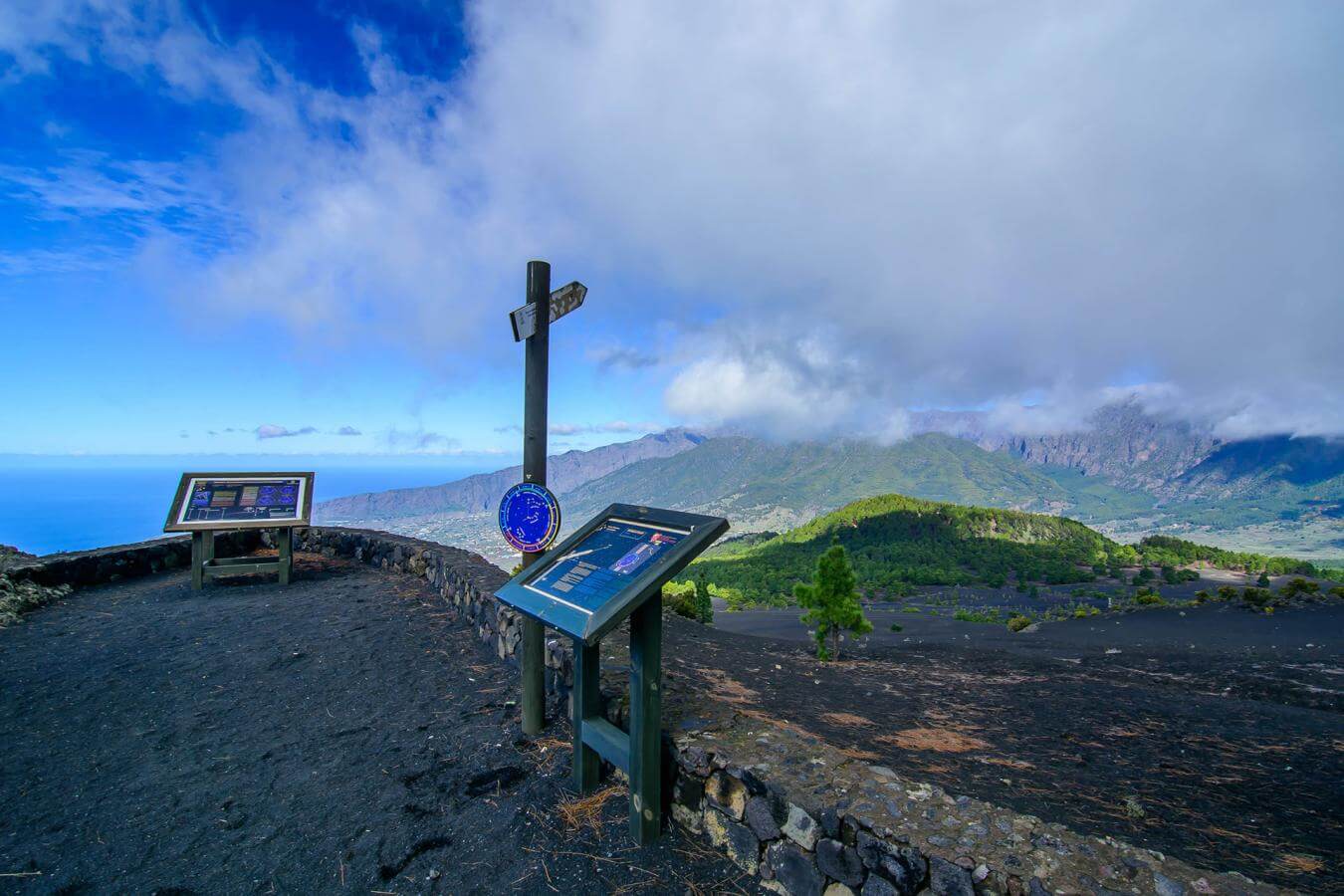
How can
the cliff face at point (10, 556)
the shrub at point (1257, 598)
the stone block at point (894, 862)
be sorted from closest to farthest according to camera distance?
the stone block at point (894, 862) → the cliff face at point (10, 556) → the shrub at point (1257, 598)

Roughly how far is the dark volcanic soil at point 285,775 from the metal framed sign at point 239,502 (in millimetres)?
2140

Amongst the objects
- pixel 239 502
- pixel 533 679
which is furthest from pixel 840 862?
pixel 239 502

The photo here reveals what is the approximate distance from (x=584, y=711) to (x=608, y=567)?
3.72 feet

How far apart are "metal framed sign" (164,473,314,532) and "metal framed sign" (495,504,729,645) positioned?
7.31 m

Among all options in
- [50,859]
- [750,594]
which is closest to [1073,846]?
[50,859]

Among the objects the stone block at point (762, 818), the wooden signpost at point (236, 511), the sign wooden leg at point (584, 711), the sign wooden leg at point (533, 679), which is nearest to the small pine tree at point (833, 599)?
the wooden signpost at point (236, 511)

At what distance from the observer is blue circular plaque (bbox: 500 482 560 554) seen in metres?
4.26

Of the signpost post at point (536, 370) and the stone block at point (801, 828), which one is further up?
the signpost post at point (536, 370)

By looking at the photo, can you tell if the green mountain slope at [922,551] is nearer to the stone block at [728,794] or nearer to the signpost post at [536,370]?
the signpost post at [536,370]

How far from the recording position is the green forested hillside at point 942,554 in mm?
88750

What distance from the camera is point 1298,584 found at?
26984 mm

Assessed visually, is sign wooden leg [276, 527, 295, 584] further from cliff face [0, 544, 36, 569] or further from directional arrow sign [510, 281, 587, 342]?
directional arrow sign [510, 281, 587, 342]

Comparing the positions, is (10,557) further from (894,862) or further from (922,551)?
(922,551)

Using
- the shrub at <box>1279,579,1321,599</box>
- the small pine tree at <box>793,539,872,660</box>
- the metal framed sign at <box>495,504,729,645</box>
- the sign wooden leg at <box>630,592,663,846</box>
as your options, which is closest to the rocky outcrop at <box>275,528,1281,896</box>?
the sign wooden leg at <box>630,592,663,846</box>
